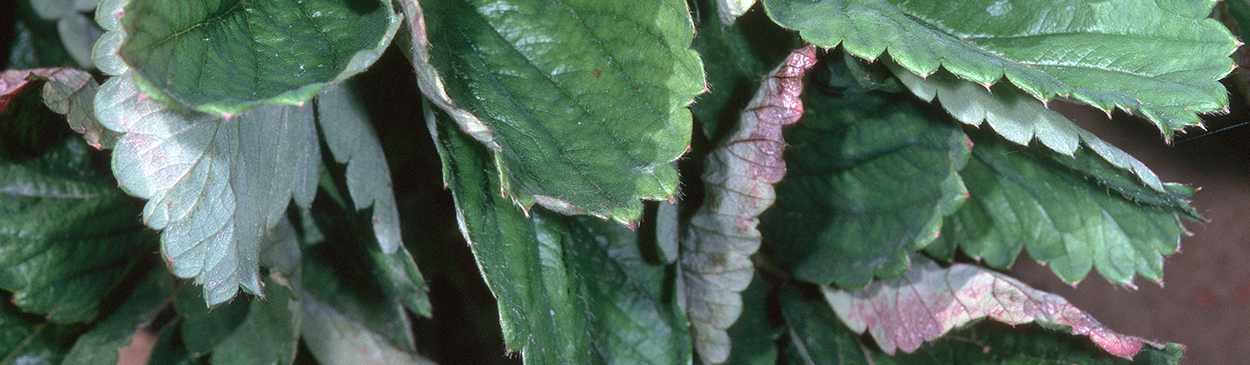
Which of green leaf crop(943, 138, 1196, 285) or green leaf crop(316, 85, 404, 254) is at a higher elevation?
green leaf crop(316, 85, 404, 254)

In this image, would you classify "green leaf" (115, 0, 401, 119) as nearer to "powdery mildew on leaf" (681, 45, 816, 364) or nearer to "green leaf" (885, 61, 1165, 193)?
"powdery mildew on leaf" (681, 45, 816, 364)

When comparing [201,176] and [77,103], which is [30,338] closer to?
[77,103]

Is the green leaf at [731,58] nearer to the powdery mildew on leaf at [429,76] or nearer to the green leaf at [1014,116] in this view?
the green leaf at [1014,116]

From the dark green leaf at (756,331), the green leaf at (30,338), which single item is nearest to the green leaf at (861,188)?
the dark green leaf at (756,331)

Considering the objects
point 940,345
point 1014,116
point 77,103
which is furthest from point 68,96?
point 940,345

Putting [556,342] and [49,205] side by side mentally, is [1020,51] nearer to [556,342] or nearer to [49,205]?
[556,342]

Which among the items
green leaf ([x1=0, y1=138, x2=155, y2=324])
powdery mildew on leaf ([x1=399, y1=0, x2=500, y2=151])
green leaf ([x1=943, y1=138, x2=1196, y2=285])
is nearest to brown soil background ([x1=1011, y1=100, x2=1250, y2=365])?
green leaf ([x1=943, y1=138, x2=1196, y2=285])

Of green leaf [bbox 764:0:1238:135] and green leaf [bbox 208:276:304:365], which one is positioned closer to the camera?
green leaf [bbox 764:0:1238:135]
